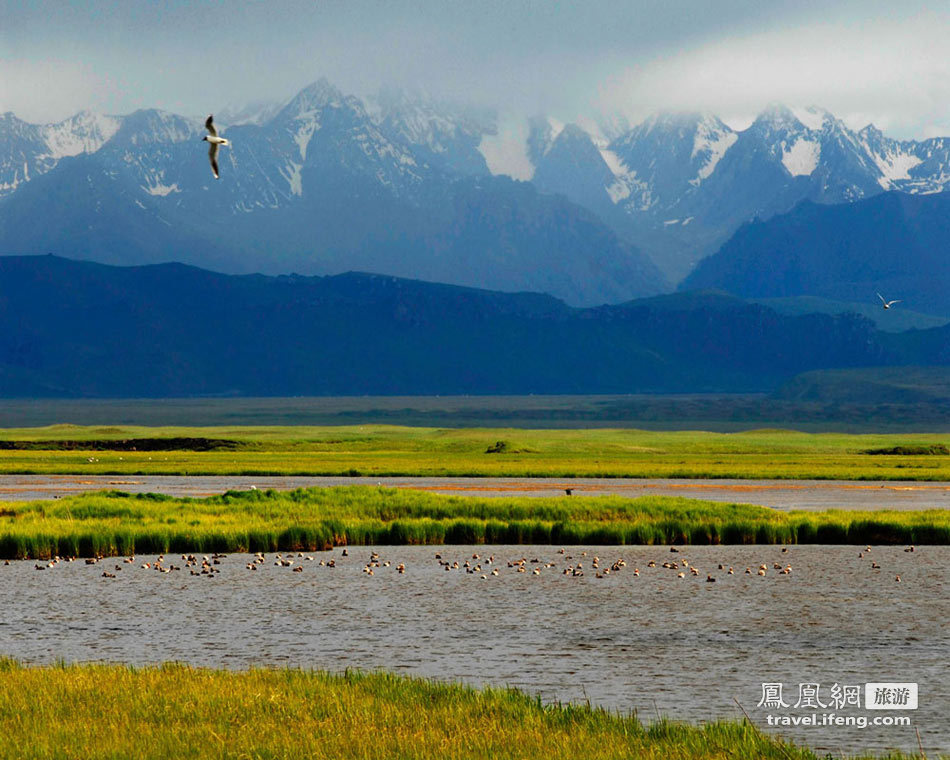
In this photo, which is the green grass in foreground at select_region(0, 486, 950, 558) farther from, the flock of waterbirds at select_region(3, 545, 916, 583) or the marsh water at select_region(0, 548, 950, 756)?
the marsh water at select_region(0, 548, 950, 756)

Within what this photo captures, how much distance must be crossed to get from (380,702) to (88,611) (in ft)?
44.9

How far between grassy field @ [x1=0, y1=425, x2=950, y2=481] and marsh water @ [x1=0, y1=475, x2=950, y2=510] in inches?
221

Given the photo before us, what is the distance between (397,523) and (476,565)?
1036 cm

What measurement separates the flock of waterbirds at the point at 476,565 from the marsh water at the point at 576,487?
2690cm

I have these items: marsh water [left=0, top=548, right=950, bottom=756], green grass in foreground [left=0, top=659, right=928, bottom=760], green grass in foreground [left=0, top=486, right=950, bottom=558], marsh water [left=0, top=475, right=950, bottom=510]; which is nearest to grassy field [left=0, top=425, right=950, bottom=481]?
marsh water [left=0, top=475, right=950, bottom=510]

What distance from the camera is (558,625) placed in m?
32.0

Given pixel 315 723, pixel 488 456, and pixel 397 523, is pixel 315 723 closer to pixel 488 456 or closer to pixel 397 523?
pixel 397 523

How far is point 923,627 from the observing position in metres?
31.4

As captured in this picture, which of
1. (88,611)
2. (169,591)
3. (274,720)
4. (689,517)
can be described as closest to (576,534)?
(689,517)

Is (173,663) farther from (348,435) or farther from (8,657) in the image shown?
(348,435)

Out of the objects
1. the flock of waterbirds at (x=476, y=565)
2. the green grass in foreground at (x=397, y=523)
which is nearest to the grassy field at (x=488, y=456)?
the green grass in foreground at (x=397, y=523)

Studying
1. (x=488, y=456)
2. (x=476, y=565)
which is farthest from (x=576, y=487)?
(x=488, y=456)

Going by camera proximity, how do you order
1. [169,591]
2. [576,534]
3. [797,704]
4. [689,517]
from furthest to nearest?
[689,517], [576,534], [169,591], [797,704]

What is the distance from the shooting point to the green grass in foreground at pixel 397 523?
48.8 meters
